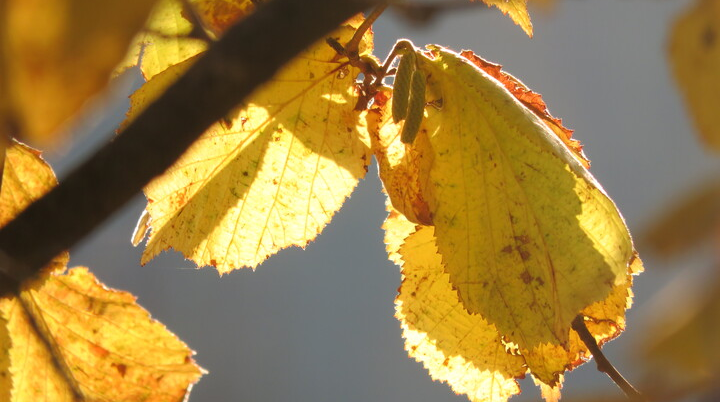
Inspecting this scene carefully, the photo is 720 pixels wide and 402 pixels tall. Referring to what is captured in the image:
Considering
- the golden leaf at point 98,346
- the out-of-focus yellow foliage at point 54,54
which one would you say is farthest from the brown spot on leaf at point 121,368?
the out-of-focus yellow foliage at point 54,54

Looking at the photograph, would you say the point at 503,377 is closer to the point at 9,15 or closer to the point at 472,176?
the point at 472,176

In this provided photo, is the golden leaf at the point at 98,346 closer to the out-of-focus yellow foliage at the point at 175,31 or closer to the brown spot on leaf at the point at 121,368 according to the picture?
the brown spot on leaf at the point at 121,368

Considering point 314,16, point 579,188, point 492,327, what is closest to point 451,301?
point 492,327

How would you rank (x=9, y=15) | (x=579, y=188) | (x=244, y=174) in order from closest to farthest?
(x=9, y=15)
(x=579, y=188)
(x=244, y=174)

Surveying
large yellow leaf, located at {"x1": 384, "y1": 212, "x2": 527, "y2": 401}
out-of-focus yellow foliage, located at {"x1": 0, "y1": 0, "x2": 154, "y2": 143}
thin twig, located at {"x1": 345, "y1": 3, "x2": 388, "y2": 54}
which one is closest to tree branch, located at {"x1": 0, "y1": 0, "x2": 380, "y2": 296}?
out-of-focus yellow foliage, located at {"x1": 0, "y1": 0, "x2": 154, "y2": 143}

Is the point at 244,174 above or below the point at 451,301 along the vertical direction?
above

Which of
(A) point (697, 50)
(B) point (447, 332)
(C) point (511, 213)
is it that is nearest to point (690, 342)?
(A) point (697, 50)
